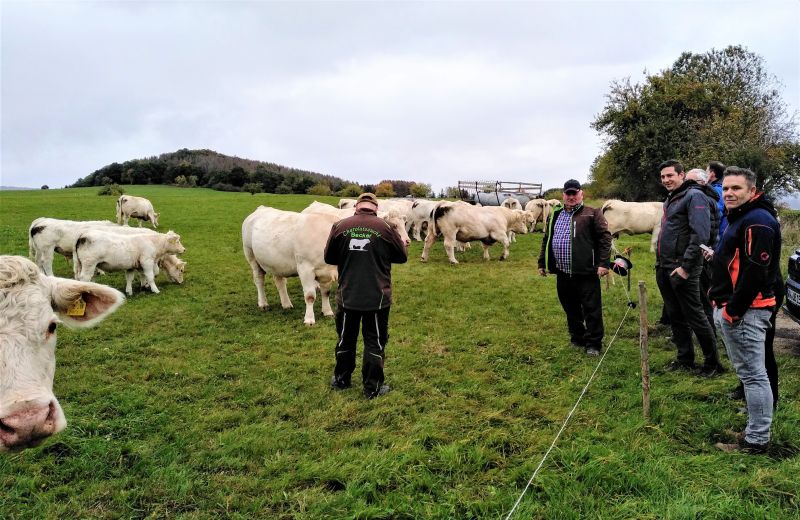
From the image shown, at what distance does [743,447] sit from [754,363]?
757mm

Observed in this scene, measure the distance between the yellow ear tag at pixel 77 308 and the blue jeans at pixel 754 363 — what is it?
5.27 metres

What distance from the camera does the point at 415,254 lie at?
16859 mm

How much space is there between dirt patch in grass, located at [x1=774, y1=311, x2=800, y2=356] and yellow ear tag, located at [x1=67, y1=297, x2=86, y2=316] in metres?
8.30

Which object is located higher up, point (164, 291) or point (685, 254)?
point (685, 254)

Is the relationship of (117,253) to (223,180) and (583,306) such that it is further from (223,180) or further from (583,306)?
(223,180)

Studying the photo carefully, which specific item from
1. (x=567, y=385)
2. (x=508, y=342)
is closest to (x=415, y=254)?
(x=508, y=342)

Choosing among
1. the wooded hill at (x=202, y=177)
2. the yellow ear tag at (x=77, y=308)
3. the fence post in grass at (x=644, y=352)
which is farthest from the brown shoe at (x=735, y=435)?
the wooded hill at (x=202, y=177)

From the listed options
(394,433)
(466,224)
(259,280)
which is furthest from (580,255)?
(466,224)

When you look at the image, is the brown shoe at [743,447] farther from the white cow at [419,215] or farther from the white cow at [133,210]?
the white cow at [133,210]

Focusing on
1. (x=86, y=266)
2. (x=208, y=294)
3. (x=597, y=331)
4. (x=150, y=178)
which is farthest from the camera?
(x=150, y=178)

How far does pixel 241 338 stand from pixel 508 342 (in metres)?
4.38

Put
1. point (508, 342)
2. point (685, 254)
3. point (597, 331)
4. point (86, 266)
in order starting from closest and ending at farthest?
1. point (685, 254)
2. point (597, 331)
3. point (508, 342)
4. point (86, 266)

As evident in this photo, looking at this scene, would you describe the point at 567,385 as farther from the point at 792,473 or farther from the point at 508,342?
the point at 792,473

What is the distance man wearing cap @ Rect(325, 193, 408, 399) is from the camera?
5.16 metres
